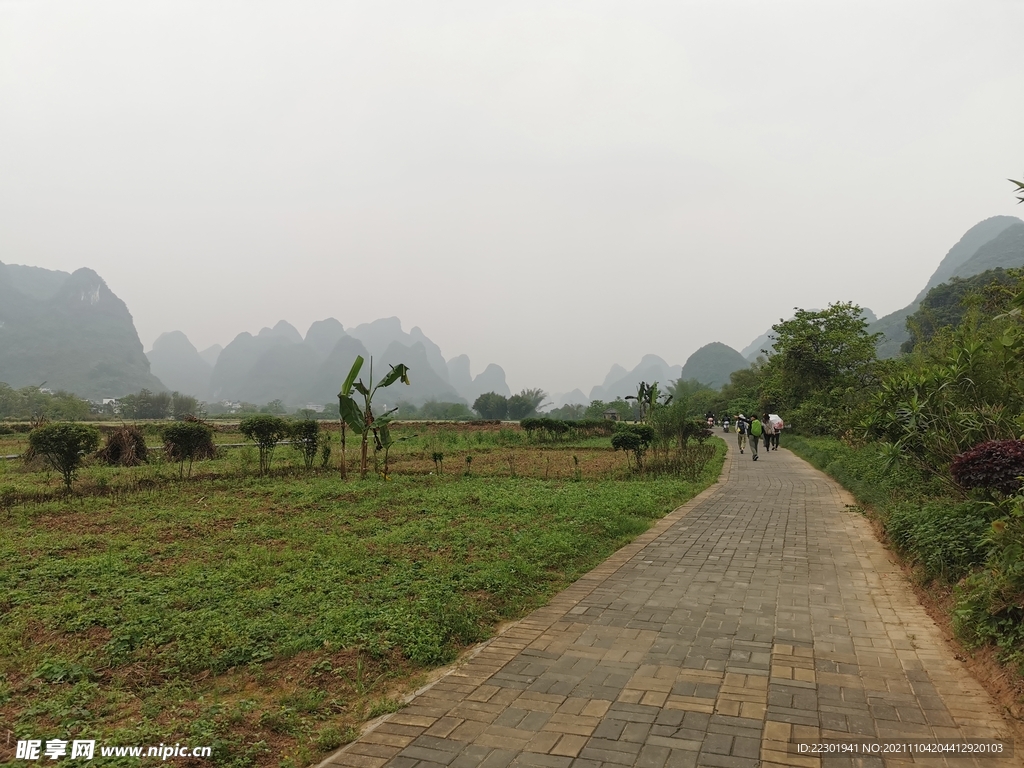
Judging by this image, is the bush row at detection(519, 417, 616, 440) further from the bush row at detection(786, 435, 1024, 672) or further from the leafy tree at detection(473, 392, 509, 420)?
the leafy tree at detection(473, 392, 509, 420)

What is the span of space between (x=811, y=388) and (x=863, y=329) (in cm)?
435

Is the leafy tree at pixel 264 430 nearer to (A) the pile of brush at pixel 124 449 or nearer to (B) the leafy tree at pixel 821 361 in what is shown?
(A) the pile of brush at pixel 124 449

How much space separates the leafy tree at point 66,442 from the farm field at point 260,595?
19.7 inches

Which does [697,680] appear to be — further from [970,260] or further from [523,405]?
[970,260]

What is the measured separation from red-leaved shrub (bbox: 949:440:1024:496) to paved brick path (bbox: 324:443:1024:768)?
1114 millimetres

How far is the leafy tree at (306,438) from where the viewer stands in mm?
14635

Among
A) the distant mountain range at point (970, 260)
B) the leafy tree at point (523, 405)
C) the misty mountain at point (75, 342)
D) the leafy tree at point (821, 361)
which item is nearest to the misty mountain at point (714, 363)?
the distant mountain range at point (970, 260)

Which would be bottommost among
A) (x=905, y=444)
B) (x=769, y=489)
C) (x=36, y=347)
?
(x=769, y=489)

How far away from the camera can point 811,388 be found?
3147 cm

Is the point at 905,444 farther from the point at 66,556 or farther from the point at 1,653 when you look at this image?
the point at 66,556

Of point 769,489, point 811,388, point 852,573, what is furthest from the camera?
point 811,388

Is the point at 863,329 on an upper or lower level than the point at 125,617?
upper

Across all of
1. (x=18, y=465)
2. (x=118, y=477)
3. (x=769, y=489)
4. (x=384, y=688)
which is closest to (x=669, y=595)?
(x=384, y=688)
